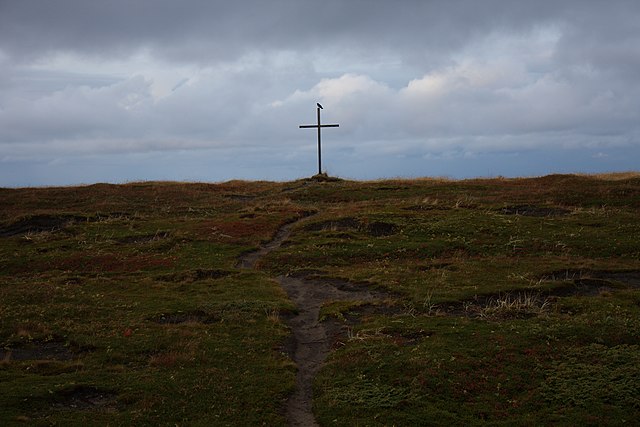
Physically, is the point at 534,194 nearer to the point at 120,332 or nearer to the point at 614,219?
the point at 614,219

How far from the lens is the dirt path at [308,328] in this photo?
16.4 metres

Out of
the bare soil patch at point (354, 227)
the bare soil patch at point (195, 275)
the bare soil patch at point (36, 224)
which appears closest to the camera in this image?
the bare soil patch at point (195, 275)

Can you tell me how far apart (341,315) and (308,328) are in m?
1.52

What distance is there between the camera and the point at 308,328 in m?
22.8

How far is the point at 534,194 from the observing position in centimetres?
5078

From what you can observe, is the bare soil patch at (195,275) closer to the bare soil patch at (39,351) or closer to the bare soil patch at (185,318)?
the bare soil patch at (185,318)

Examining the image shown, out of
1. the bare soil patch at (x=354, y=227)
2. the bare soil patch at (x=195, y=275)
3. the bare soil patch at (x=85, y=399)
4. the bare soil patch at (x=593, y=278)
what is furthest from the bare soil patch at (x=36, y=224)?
the bare soil patch at (x=593, y=278)

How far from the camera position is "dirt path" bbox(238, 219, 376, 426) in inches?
645

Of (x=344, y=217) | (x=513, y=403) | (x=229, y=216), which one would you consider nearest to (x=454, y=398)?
(x=513, y=403)

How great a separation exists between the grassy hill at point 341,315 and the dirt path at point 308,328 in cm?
26

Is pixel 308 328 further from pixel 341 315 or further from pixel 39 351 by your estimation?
pixel 39 351

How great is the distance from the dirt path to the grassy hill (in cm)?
26

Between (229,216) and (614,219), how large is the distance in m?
28.7

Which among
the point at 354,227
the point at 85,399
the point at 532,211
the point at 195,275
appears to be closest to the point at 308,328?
the point at 85,399
